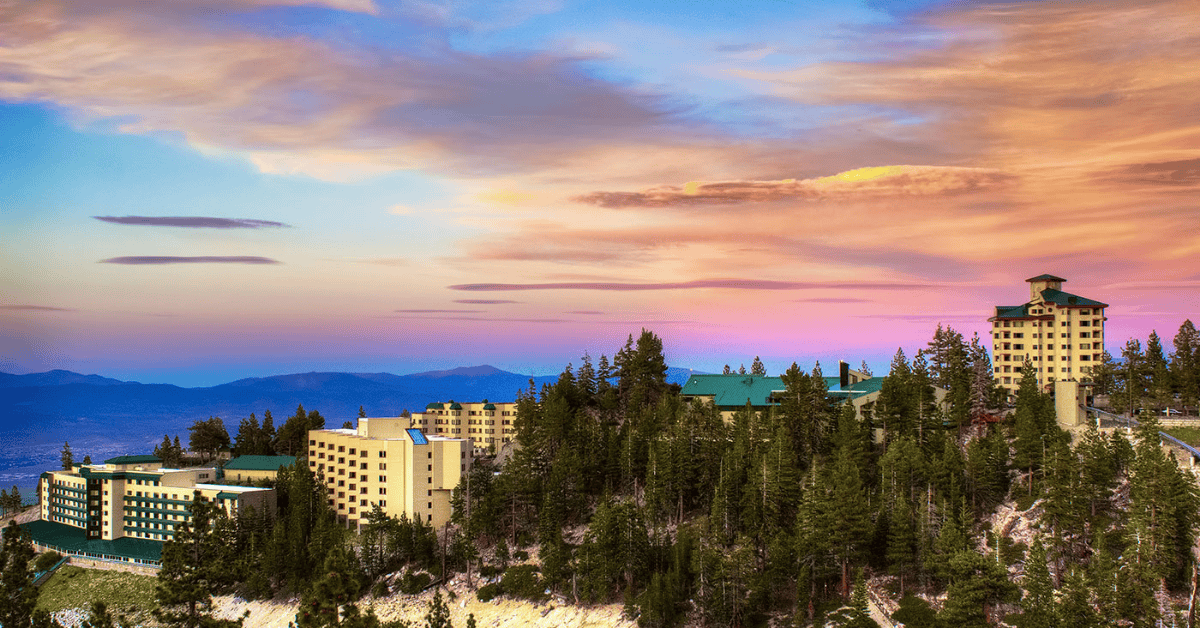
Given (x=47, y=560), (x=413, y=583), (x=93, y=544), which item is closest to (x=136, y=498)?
(x=93, y=544)

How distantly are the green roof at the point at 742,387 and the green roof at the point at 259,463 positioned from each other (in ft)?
177

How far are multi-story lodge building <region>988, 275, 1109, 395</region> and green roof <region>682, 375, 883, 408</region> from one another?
46.6 ft

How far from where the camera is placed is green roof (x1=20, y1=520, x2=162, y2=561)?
11525cm

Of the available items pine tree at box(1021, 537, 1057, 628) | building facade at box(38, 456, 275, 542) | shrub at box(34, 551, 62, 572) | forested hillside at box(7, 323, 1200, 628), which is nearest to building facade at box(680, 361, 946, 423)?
forested hillside at box(7, 323, 1200, 628)

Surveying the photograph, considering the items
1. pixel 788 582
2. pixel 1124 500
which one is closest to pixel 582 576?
pixel 788 582

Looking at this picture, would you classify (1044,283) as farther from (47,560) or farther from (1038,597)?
(47,560)

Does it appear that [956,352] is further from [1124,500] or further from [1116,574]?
[1116,574]

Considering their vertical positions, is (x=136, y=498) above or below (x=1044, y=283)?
below

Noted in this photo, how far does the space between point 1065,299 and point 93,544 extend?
121 m

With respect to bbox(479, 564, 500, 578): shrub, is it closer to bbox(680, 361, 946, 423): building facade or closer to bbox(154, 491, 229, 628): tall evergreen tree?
bbox(680, 361, 946, 423): building facade

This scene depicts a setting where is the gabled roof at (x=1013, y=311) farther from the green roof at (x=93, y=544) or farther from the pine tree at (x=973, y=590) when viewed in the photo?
the green roof at (x=93, y=544)

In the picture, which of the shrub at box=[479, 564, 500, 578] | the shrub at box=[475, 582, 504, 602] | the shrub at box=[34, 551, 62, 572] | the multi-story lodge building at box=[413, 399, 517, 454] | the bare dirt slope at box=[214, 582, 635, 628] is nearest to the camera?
the bare dirt slope at box=[214, 582, 635, 628]

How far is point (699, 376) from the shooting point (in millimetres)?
121500

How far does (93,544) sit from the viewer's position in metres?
119
